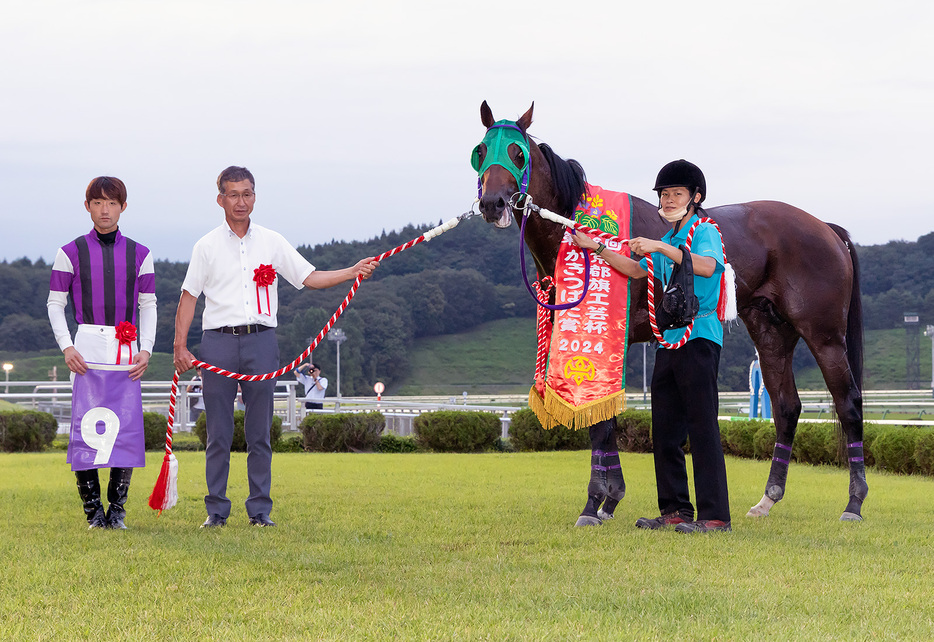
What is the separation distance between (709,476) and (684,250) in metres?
1.27

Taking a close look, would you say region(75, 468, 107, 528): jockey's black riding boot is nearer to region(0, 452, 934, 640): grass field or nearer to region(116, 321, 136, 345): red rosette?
region(0, 452, 934, 640): grass field

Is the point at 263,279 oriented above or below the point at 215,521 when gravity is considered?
above

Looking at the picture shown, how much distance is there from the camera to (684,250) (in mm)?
4793

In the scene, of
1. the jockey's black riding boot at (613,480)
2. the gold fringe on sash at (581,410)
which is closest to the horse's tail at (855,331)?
the jockey's black riding boot at (613,480)

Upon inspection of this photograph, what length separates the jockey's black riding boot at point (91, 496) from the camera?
5105mm

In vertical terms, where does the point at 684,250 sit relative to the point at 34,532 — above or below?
above

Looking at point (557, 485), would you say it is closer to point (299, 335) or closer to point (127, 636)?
point (127, 636)

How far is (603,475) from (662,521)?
45cm

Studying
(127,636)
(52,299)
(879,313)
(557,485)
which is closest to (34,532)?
(52,299)

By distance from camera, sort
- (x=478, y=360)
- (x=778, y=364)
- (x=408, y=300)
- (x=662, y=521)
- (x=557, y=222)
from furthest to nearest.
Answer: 1. (x=478, y=360)
2. (x=408, y=300)
3. (x=778, y=364)
4. (x=557, y=222)
5. (x=662, y=521)

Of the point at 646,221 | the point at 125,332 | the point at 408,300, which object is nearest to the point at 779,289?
the point at 646,221

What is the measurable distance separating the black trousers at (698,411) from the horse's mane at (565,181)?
1.05m

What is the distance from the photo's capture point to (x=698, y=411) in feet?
16.4

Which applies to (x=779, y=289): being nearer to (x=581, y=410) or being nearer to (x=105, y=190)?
(x=581, y=410)
